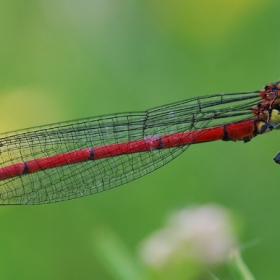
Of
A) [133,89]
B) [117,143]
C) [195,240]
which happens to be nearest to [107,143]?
[117,143]

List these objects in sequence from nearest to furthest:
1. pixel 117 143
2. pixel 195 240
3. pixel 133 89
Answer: pixel 195 240
pixel 117 143
pixel 133 89

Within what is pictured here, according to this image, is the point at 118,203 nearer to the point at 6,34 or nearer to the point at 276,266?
the point at 276,266

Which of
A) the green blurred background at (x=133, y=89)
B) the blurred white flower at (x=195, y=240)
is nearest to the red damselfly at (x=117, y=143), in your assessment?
the green blurred background at (x=133, y=89)

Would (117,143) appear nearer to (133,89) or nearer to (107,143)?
(107,143)

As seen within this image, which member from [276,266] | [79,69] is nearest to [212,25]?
[79,69]

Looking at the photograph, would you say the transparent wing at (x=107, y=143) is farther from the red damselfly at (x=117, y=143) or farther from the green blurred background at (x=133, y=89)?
the green blurred background at (x=133, y=89)

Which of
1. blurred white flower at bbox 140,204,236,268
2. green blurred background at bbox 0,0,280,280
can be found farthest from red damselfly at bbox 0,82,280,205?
blurred white flower at bbox 140,204,236,268
